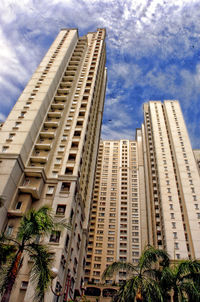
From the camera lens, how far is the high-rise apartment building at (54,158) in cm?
2888

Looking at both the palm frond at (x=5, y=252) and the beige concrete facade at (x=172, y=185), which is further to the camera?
the beige concrete facade at (x=172, y=185)

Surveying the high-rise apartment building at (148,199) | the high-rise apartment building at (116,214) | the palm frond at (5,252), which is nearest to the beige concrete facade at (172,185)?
the high-rise apartment building at (148,199)

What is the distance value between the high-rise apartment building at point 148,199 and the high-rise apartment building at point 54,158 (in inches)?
976

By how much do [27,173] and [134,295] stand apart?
22299mm

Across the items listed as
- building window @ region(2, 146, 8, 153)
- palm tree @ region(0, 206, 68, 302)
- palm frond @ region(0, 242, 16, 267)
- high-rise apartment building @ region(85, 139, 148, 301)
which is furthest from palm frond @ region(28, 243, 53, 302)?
high-rise apartment building @ region(85, 139, 148, 301)

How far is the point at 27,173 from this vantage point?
33.8m

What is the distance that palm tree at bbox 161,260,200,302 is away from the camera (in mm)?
16969

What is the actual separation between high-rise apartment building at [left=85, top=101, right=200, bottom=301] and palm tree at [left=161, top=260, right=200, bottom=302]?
36.6 metres

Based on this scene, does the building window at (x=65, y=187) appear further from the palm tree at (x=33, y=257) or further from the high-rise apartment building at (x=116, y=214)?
the high-rise apartment building at (x=116, y=214)

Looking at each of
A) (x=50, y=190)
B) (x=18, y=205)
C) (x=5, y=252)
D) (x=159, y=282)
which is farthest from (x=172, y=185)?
(x=5, y=252)

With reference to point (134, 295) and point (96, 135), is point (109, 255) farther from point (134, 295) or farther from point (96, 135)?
point (134, 295)

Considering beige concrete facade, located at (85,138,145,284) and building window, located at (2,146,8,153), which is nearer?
building window, located at (2,146,8,153)

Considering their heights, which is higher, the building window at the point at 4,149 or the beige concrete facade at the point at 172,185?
the beige concrete facade at the point at 172,185

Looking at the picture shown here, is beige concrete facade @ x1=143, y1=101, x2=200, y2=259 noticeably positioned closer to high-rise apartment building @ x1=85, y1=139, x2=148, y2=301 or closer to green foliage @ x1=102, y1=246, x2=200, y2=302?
high-rise apartment building @ x1=85, y1=139, x2=148, y2=301
